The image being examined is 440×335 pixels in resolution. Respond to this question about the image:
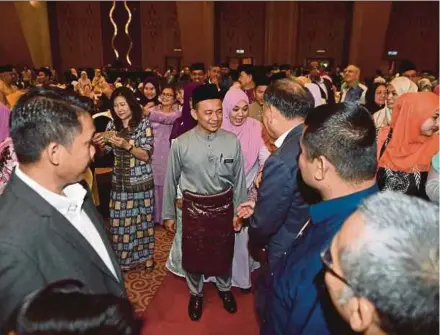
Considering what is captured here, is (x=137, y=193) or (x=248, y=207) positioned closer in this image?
(x=248, y=207)

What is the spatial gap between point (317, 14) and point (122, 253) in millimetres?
13216

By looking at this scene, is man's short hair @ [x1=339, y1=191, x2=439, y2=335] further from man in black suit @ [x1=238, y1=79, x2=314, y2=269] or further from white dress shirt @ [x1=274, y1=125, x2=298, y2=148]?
white dress shirt @ [x1=274, y1=125, x2=298, y2=148]

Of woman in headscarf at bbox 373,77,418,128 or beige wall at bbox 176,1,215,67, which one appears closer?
woman in headscarf at bbox 373,77,418,128

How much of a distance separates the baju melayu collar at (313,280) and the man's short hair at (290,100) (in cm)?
67

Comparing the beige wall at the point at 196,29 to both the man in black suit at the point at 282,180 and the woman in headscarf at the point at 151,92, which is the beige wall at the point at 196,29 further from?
the man in black suit at the point at 282,180

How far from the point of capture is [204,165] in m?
2.47

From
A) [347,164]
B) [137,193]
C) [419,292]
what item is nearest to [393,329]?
[419,292]

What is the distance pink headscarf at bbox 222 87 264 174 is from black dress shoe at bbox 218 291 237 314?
0.94 metres

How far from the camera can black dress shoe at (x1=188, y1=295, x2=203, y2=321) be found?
2617mm

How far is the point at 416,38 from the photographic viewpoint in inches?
554

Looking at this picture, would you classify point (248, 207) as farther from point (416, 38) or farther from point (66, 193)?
point (416, 38)

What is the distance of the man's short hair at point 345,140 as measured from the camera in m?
1.28

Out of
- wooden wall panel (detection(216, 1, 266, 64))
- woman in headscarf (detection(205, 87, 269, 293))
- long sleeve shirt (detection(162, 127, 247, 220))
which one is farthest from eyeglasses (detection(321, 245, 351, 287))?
wooden wall panel (detection(216, 1, 266, 64))

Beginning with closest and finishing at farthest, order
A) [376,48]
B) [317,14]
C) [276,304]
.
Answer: [276,304] → [376,48] → [317,14]
